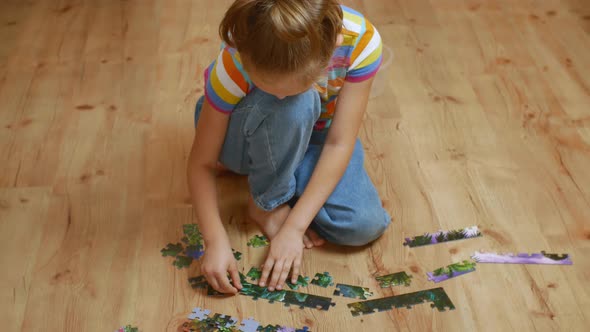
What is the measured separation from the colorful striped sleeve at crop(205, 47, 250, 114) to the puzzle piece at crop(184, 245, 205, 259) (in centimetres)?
41

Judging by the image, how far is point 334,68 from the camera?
169cm

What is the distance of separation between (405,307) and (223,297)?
0.47 metres

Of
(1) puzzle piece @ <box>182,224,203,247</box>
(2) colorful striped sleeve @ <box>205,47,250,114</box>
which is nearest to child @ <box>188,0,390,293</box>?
(2) colorful striped sleeve @ <box>205,47,250,114</box>

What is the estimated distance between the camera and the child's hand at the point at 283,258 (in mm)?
1714

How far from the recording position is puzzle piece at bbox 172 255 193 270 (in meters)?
1.79

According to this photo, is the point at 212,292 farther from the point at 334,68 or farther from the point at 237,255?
the point at 334,68

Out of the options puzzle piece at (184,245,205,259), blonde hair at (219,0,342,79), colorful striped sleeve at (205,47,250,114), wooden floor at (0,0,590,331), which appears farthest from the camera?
puzzle piece at (184,245,205,259)

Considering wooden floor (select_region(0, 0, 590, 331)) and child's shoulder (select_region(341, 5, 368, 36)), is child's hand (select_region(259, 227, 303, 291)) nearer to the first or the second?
wooden floor (select_region(0, 0, 590, 331))

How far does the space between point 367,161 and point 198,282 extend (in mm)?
689

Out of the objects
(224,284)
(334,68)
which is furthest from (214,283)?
(334,68)

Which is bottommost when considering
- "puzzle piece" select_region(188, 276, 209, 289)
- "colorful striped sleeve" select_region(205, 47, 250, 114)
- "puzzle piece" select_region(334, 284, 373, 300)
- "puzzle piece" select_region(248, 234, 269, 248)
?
"puzzle piece" select_region(188, 276, 209, 289)

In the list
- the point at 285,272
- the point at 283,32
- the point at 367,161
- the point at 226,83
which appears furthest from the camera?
the point at 367,161

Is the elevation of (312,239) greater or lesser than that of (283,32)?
lesser

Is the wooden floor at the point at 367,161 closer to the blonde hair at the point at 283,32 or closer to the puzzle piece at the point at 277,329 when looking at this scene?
the puzzle piece at the point at 277,329
